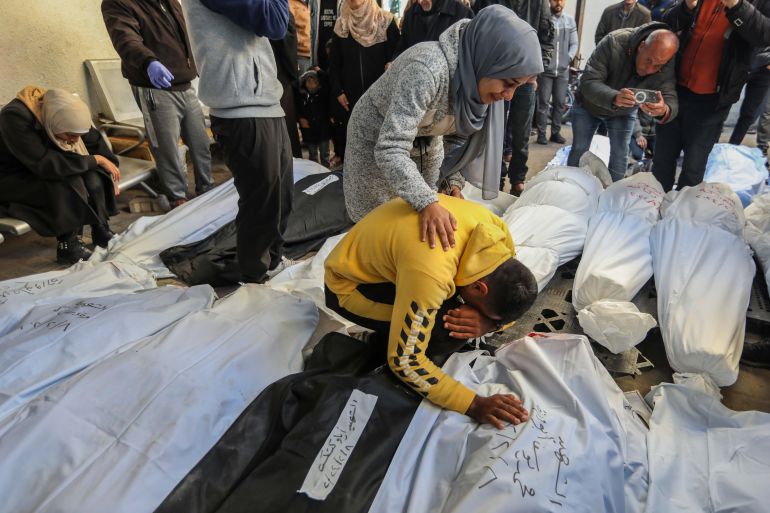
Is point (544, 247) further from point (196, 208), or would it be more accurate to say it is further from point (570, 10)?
point (570, 10)

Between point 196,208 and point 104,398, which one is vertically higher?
point 104,398

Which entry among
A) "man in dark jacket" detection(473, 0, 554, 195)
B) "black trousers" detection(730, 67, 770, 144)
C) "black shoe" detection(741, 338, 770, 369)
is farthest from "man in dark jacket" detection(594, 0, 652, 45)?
"black shoe" detection(741, 338, 770, 369)

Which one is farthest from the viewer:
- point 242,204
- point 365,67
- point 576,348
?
point 365,67

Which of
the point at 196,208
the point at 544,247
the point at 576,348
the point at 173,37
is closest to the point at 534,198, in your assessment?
the point at 544,247

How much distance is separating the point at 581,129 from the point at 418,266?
219 cm

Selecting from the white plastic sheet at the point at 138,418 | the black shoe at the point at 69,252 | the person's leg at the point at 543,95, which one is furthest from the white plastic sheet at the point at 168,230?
the person's leg at the point at 543,95

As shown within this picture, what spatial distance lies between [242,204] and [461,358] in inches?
42.2

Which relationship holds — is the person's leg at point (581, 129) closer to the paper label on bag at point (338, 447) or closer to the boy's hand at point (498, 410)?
the boy's hand at point (498, 410)

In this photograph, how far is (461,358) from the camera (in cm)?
133

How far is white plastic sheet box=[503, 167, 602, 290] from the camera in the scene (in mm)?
1913

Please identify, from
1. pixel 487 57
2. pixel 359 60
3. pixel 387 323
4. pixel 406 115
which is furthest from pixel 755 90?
pixel 387 323

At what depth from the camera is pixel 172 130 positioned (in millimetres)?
2898

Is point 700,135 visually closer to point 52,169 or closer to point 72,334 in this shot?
point 72,334

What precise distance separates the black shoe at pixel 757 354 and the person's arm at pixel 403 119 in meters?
1.37
